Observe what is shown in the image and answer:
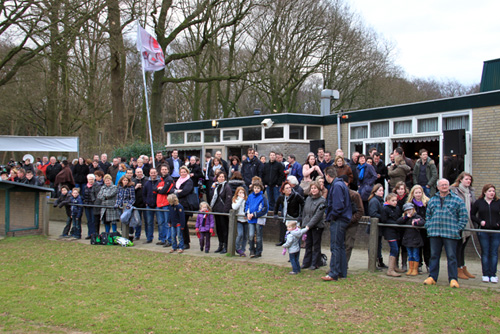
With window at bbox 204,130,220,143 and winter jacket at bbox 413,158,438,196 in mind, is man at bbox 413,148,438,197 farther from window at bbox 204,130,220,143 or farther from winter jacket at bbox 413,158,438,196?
window at bbox 204,130,220,143

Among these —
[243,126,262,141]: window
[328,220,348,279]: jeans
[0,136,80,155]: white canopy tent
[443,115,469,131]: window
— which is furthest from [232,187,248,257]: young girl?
[0,136,80,155]: white canopy tent

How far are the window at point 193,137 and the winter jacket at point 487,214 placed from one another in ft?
51.9

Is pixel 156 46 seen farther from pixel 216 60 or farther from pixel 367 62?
pixel 367 62

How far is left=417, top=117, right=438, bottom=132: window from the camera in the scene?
14789 millimetres

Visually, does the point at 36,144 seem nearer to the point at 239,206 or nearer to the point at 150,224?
the point at 150,224

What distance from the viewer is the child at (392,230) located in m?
8.47

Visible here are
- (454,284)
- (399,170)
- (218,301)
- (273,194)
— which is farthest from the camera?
(273,194)

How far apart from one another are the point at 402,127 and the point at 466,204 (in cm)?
768

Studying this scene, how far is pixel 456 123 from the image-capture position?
14.1 m

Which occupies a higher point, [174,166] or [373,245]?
[174,166]

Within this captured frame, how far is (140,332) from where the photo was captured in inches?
225

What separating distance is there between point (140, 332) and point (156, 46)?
13.9 meters

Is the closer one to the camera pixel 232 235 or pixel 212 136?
pixel 232 235

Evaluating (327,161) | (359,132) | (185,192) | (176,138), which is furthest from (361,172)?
(176,138)
